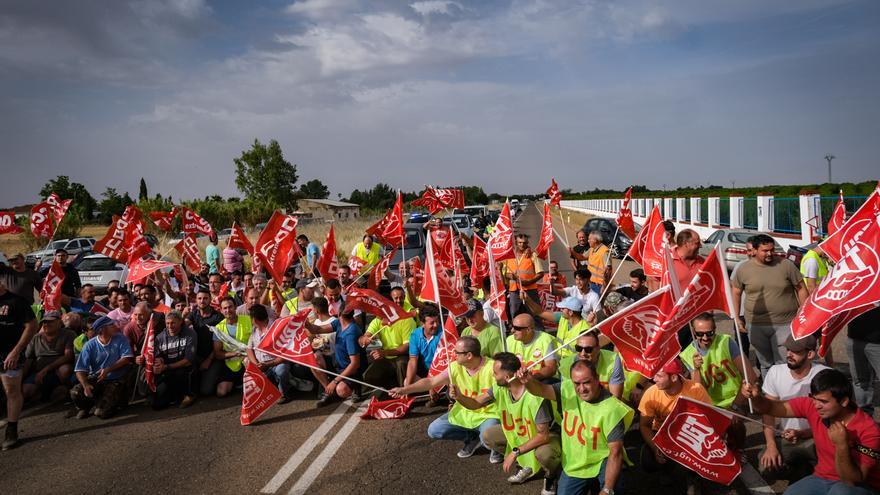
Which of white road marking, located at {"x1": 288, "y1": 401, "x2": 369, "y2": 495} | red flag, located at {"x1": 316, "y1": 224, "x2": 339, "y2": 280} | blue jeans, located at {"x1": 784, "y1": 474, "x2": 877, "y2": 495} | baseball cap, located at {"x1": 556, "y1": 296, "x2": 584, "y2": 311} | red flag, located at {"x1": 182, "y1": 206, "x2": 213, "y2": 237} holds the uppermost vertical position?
red flag, located at {"x1": 182, "y1": 206, "x2": 213, "y2": 237}

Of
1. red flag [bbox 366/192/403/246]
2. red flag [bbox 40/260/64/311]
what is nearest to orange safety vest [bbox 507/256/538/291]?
red flag [bbox 366/192/403/246]

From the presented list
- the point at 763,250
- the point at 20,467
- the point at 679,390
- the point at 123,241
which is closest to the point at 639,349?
the point at 679,390

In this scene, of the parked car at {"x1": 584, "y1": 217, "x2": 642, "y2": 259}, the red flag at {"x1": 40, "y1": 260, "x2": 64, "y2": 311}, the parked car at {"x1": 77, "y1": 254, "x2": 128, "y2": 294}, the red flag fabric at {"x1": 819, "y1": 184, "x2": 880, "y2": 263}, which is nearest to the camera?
the red flag fabric at {"x1": 819, "y1": 184, "x2": 880, "y2": 263}

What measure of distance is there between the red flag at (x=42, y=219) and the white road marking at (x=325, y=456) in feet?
35.4

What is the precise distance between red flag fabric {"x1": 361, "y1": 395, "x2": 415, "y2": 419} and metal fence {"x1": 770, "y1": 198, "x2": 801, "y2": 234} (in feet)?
61.8

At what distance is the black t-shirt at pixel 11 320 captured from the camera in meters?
6.92

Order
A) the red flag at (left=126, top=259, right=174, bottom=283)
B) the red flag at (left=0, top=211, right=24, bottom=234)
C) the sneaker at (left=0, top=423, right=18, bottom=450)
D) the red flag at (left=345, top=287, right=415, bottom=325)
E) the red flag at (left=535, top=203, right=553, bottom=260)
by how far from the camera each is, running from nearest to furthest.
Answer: the sneaker at (left=0, top=423, right=18, bottom=450) → the red flag at (left=345, top=287, right=415, bottom=325) → the red flag at (left=126, top=259, right=174, bottom=283) → the red flag at (left=535, top=203, right=553, bottom=260) → the red flag at (left=0, top=211, right=24, bottom=234)

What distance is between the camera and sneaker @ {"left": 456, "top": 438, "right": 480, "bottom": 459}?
564 cm

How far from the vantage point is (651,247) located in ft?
26.6

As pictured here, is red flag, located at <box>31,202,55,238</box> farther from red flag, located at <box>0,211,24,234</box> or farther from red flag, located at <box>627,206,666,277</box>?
red flag, located at <box>627,206,666,277</box>

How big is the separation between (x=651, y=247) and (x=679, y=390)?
3416 mm

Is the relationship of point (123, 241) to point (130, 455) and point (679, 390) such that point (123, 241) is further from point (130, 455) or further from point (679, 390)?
point (679, 390)

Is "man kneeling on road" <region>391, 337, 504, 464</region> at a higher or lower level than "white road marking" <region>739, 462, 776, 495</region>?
higher

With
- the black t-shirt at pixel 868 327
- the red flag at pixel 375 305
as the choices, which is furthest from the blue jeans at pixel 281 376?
the black t-shirt at pixel 868 327
